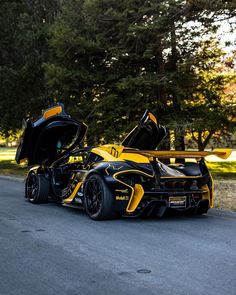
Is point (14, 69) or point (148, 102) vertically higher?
point (14, 69)

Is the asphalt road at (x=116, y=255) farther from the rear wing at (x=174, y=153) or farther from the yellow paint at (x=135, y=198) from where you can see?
the rear wing at (x=174, y=153)

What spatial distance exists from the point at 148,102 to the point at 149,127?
31.8 ft

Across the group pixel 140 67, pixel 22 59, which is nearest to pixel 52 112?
pixel 140 67

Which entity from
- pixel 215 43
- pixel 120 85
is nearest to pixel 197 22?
pixel 215 43

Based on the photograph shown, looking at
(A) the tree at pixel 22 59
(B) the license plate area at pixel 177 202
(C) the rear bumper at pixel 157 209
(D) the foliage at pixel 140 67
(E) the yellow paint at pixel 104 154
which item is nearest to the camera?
(C) the rear bumper at pixel 157 209

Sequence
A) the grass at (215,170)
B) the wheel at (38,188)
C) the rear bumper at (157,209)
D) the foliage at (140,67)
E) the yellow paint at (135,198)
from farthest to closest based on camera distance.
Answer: the grass at (215,170) → the foliage at (140,67) → the wheel at (38,188) → the rear bumper at (157,209) → the yellow paint at (135,198)

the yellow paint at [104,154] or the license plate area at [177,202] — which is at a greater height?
the yellow paint at [104,154]

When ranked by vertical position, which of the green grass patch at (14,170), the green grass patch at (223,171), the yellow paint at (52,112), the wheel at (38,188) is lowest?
the green grass patch at (14,170)

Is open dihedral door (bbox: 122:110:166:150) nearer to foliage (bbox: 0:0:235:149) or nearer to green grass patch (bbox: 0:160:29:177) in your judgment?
foliage (bbox: 0:0:235:149)

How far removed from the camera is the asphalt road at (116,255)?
4.72 metres

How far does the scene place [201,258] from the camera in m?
5.80

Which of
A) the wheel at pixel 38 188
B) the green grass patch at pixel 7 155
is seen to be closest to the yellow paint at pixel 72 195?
the wheel at pixel 38 188

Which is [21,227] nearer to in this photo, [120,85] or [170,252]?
[170,252]

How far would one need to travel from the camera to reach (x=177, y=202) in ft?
27.2
